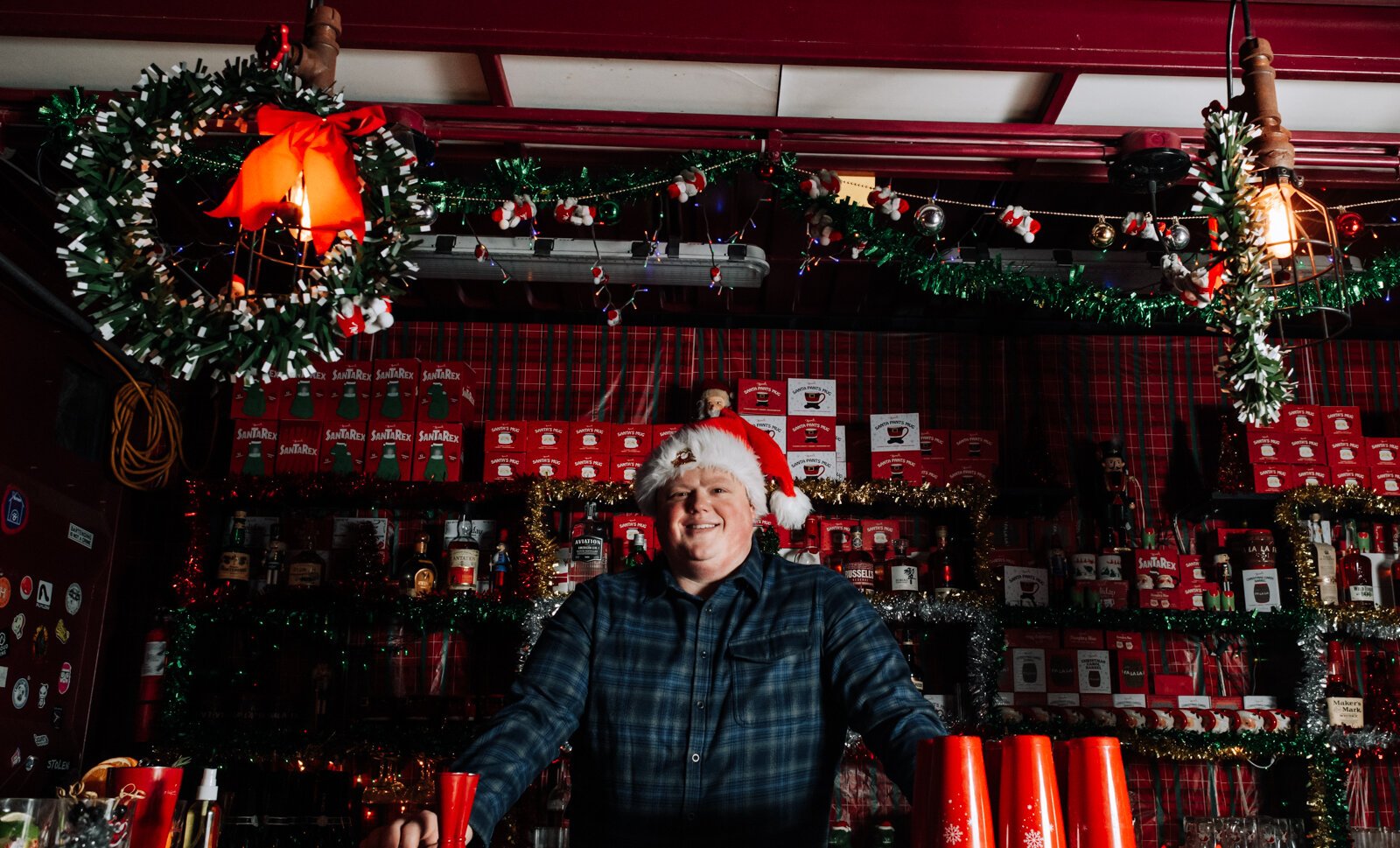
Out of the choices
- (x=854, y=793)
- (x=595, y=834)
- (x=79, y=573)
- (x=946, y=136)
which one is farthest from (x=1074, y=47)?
(x=79, y=573)

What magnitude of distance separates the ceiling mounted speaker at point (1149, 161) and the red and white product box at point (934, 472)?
1.75 m

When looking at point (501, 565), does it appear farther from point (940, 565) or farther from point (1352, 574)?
point (1352, 574)

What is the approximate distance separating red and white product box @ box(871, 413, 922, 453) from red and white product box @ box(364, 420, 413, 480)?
208 cm

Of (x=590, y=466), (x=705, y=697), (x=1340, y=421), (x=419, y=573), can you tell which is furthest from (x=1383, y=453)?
(x=419, y=573)

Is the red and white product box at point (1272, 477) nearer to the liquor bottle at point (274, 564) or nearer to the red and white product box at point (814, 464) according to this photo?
Answer: the red and white product box at point (814, 464)

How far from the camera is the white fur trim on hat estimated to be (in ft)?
8.41

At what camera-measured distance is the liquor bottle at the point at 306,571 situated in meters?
4.94

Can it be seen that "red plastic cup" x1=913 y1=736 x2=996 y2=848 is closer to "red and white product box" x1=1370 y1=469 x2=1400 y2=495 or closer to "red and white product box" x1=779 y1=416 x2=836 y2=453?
"red and white product box" x1=779 y1=416 x2=836 y2=453

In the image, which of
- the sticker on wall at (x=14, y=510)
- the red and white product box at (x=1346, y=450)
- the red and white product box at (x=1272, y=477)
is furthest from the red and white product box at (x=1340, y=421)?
the sticker on wall at (x=14, y=510)

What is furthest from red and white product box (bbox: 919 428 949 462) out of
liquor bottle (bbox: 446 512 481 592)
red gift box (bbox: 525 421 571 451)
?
liquor bottle (bbox: 446 512 481 592)

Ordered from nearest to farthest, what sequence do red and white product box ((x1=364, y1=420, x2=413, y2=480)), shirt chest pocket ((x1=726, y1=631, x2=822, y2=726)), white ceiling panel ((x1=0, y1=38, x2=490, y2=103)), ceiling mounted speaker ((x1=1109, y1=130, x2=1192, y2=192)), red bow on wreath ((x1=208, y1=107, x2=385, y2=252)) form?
A: red bow on wreath ((x1=208, y1=107, x2=385, y2=252)) < shirt chest pocket ((x1=726, y1=631, x2=822, y2=726)) < white ceiling panel ((x1=0, y1=38, x2=490, y2=103)) < ceiling mounted speaker ((x1=1109, y1=130, x2=1192, y2=192)) < red and white product box ((x1=364, y1=420, x2=413, y2=480))

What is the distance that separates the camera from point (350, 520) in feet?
17.1

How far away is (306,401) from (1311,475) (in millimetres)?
4471

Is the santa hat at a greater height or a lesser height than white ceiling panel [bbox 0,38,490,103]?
lesser
